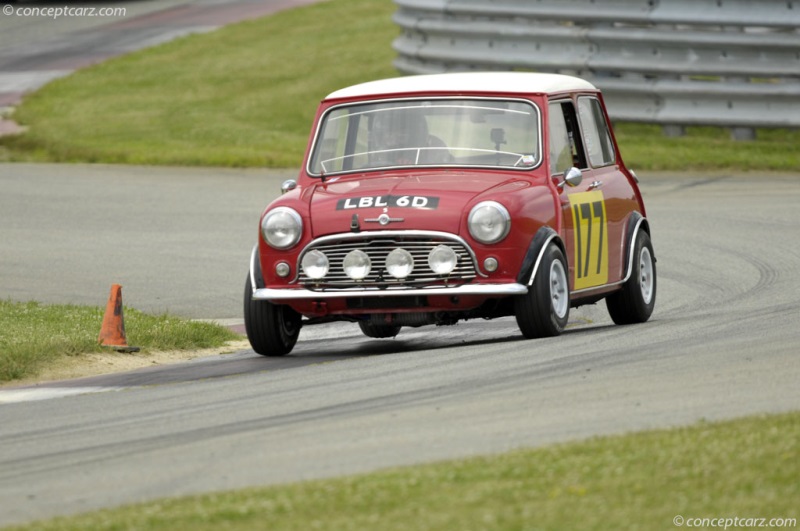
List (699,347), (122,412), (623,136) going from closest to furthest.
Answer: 1. (122,412)
2. (699,347)
3. (623,136)

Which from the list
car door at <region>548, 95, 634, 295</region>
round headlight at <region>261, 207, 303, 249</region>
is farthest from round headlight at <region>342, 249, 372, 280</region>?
car door at <region>548, 95, 634, 295</region>

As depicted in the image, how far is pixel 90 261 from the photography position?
46.8 ft

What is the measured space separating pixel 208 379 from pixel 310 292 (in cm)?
99

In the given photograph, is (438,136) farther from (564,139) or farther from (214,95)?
(214,95)

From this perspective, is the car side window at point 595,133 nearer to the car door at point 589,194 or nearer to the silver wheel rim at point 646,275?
the car door at point 589,194

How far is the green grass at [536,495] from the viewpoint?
5.21m

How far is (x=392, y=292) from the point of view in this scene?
947 cm

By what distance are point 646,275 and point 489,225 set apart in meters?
2.36

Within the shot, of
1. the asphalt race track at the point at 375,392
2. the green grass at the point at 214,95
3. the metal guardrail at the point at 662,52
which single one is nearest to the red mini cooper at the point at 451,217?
the asphalt race track at the point at 375,392

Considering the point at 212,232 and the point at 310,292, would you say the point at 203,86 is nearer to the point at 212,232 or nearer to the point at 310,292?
the point at 212,232

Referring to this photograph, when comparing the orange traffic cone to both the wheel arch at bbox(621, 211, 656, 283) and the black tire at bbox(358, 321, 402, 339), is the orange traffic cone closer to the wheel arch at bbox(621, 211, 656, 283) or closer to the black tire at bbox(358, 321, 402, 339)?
the black tire at bbox(358, 321, 402, 339)

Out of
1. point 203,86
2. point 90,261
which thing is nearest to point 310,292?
point 90,261

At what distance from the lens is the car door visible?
10.2 m

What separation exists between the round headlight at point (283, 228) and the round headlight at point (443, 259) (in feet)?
2.68
